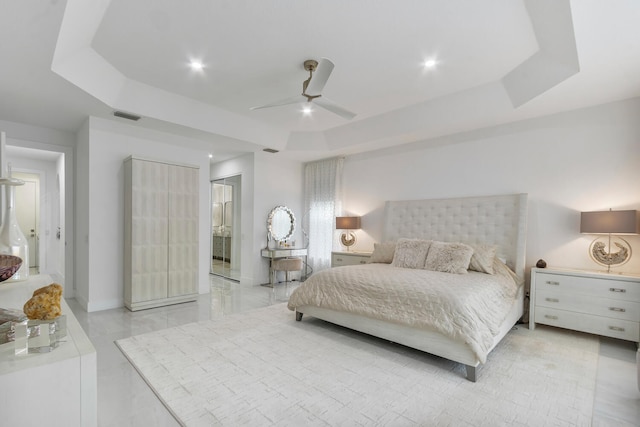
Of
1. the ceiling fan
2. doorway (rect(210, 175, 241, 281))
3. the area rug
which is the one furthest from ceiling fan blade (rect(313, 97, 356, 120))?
doorway (rect(210, 175, 241, 281))

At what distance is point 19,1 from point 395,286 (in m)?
3.51

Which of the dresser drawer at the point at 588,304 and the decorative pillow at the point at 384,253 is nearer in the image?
the dresser drawer at the point at 588,304

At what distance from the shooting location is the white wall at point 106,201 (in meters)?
4.25

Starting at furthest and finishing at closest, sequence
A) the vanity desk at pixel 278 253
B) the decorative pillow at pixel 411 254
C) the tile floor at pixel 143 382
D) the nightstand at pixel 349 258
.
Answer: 1. the vanity desk at pixel 278 253
2. the nightstand at pixel 349 258
3. the decorative pillow at pixel 411 254
4. the tile floor at pixel 143 382

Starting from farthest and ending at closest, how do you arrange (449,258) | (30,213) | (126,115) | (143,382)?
(30,213) < (126,115) < (449,258) < (143,382)

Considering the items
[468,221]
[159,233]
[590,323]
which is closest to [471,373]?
[590,323]

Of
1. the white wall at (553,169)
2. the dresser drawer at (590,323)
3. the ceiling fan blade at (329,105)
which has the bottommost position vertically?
the dresser drawer at (590,323)

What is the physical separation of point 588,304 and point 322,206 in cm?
430

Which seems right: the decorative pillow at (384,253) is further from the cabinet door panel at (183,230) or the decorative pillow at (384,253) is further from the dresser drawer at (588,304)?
the cabinet door panel at (183,230)

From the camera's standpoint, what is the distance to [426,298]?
2807mm

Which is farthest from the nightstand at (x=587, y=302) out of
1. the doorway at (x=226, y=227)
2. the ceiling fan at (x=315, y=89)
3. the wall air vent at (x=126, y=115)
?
the wall air vent at (x=126, y=115)

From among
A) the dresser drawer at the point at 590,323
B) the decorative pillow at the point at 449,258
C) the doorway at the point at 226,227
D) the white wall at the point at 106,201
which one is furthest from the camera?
the doorway at the point at 226,227

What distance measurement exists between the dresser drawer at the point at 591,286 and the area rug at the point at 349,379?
532 mm

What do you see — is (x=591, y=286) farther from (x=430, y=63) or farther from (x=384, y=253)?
(x=430, y=63)
